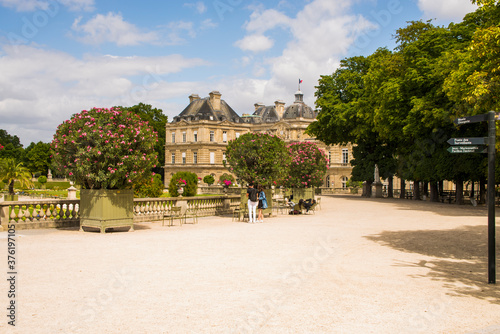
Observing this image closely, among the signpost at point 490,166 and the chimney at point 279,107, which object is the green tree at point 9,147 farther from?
the signpost at point 490,166

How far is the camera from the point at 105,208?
12.7 m

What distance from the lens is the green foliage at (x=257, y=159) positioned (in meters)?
18.4

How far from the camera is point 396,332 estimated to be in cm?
465

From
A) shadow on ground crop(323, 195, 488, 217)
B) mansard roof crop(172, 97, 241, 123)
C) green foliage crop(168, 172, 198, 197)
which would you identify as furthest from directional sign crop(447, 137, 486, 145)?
mansard roof crop(172, 97, 241, 123)

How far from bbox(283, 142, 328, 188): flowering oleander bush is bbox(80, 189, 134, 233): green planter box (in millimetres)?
13770

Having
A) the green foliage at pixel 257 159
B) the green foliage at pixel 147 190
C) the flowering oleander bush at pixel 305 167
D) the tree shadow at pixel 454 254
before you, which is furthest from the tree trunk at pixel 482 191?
the green foliage at pixel 147 190

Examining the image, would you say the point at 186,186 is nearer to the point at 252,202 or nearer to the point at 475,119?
the point at 252,202

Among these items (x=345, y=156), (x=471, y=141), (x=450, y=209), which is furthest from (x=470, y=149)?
(x=345, y=156)

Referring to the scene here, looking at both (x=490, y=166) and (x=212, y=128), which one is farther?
(x=212, y=128)

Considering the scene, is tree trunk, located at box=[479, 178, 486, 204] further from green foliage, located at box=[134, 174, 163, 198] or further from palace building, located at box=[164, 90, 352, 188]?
palace building, located at box=[164, 90, 352, 188]

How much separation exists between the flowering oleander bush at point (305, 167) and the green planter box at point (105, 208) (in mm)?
13770

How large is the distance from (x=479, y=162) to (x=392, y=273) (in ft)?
71.5


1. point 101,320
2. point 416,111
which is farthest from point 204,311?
point 416,111

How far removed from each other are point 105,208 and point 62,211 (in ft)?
6.83
